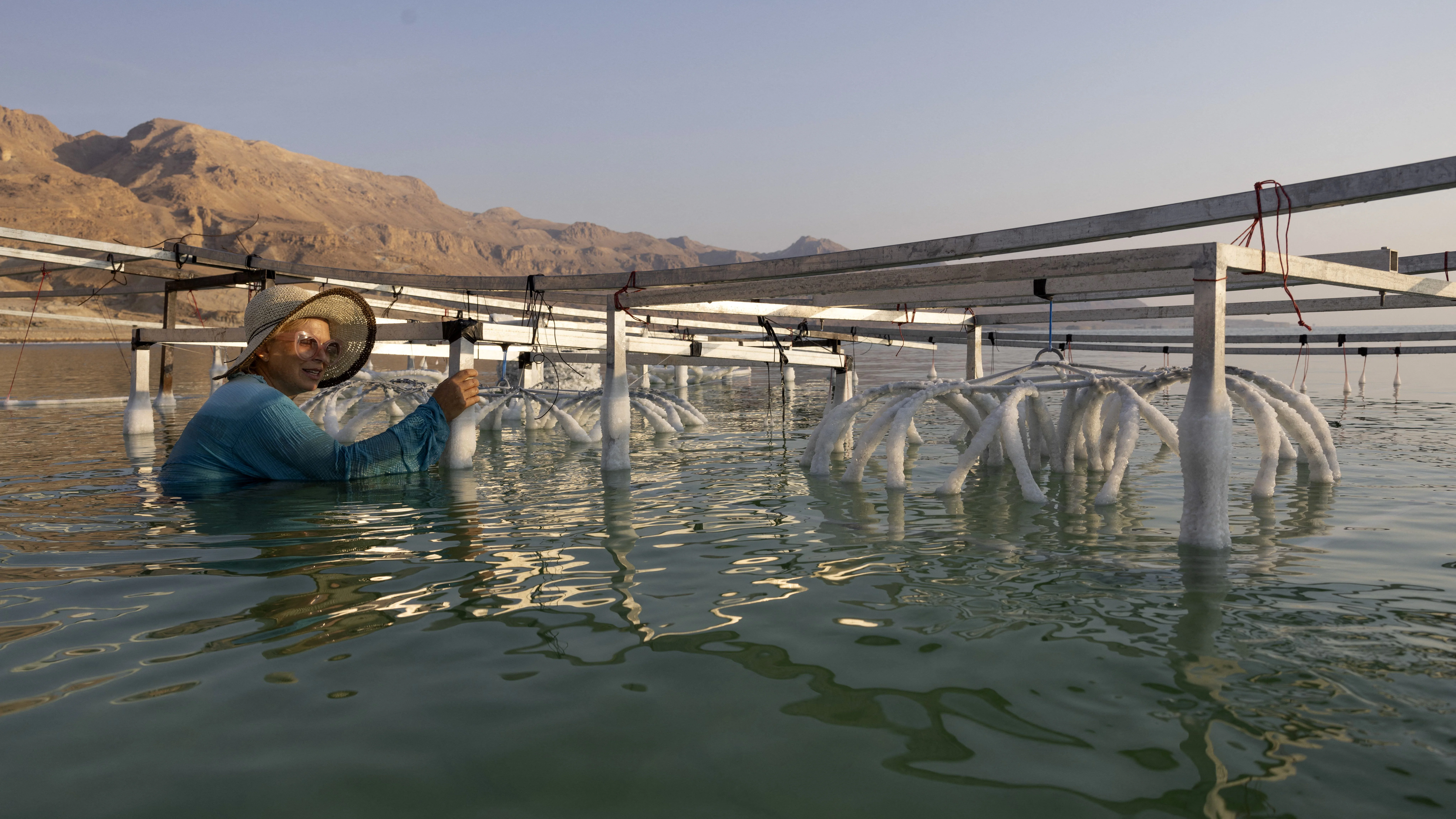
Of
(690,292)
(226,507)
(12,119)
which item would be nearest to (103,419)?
(226,507)

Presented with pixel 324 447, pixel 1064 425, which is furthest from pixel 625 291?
pixel 1064 425

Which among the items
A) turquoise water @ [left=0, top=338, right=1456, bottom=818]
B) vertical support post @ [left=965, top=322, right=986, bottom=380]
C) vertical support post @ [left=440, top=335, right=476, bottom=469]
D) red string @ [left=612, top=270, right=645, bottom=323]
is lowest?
turquoise water @ [left=0, top=338, right=1456, bottom=818]

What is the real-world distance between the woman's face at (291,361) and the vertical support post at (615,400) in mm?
3414

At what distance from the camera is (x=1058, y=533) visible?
6062 mm

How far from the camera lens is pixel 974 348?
14.4 m

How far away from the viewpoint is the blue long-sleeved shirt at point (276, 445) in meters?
5.98

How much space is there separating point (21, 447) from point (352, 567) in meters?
10.1

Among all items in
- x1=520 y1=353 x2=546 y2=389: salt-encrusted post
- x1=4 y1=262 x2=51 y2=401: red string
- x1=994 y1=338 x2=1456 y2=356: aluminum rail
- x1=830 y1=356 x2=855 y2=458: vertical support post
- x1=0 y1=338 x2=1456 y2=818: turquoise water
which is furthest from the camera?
x1=994 y1=338 x2=1456 y2=356: aluminum rail

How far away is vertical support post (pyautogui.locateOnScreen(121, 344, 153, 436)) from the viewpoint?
1291 cm

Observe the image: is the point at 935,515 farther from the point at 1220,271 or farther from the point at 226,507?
the point at 226,507

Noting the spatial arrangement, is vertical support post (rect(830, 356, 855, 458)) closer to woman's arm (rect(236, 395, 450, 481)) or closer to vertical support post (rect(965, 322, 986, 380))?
vertical support post (rect(965, 322, 986, 380))

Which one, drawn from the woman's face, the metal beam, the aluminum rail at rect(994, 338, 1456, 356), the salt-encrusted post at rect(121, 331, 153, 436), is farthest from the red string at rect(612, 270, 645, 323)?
the salt-encrusted post at rect(121, 331, 153, 436)

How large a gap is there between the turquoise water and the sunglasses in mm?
1304

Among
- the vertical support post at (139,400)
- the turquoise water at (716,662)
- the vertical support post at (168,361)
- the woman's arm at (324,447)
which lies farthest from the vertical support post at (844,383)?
the vertical support post at (168,361)
